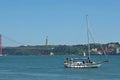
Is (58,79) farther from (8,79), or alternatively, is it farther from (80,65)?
(80,65)

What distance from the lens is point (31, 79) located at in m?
65.5

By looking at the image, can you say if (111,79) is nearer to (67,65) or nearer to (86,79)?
(86,79)

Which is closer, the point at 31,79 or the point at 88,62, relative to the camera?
the point at 31,79

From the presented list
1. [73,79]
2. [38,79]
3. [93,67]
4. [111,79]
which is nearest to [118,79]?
[111,79]

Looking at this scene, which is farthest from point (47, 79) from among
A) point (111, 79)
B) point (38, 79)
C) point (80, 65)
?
point (80, 65)

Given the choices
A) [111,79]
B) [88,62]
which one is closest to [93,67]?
[88,62]

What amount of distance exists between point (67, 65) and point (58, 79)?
30168 millimetres

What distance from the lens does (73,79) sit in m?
66.4

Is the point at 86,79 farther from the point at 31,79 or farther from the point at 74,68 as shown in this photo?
the point at 74,68

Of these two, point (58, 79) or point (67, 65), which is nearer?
point (58, 79)

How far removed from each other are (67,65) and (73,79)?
3007 centimetres

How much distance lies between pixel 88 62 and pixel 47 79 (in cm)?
2974

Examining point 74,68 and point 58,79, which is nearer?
point 58,79

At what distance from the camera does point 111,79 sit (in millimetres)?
66688
